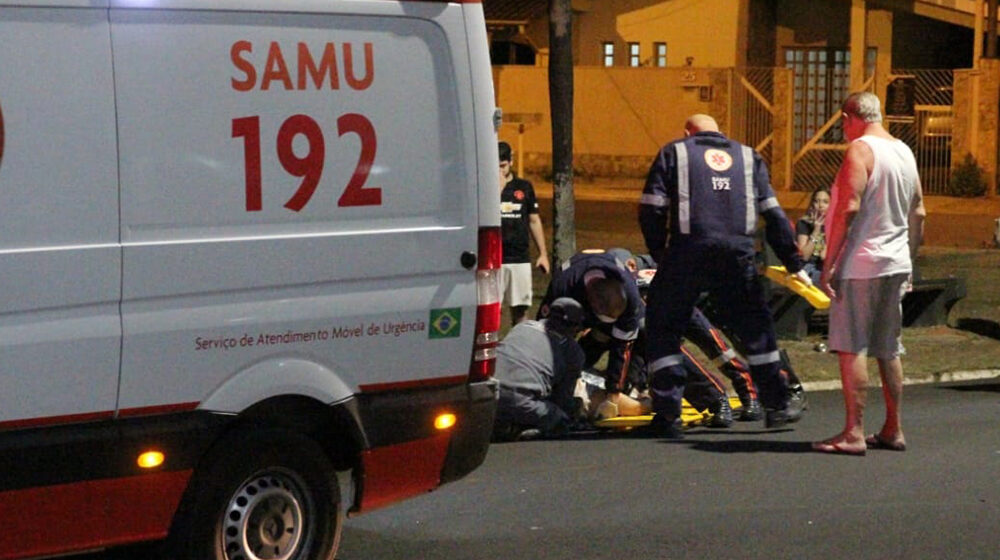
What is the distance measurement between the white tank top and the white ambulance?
2.78 metres

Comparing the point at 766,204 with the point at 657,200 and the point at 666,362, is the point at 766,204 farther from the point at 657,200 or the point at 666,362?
the point at 666,362

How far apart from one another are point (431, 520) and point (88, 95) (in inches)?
105

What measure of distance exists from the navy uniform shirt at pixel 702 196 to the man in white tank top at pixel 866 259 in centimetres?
46

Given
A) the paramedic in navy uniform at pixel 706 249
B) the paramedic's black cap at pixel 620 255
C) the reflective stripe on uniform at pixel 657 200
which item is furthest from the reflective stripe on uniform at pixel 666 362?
the paramedic's black cap at pixel 620 255

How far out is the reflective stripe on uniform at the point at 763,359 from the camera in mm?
8977

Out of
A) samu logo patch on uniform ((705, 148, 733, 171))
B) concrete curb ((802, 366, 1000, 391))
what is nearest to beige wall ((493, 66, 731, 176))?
concrete curb ((802, 366, 1000, 391))

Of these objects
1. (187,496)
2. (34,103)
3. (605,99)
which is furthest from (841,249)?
(605,99)

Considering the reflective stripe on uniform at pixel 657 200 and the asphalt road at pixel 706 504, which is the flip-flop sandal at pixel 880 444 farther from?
the reflective stripe on uniform at pixel 657 200

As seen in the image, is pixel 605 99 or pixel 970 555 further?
pixel 605 99

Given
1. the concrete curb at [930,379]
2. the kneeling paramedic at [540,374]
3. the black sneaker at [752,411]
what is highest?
the kneeling paramedic at [540,374]

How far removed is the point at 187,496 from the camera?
5582 millimetres

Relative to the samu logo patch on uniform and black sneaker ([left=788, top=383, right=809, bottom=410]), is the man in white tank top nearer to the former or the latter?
the samu logo patch on uniform

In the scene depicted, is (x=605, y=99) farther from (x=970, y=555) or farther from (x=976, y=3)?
(x=970, y=555)

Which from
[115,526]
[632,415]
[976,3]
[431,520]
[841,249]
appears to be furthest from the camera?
[976,3]
